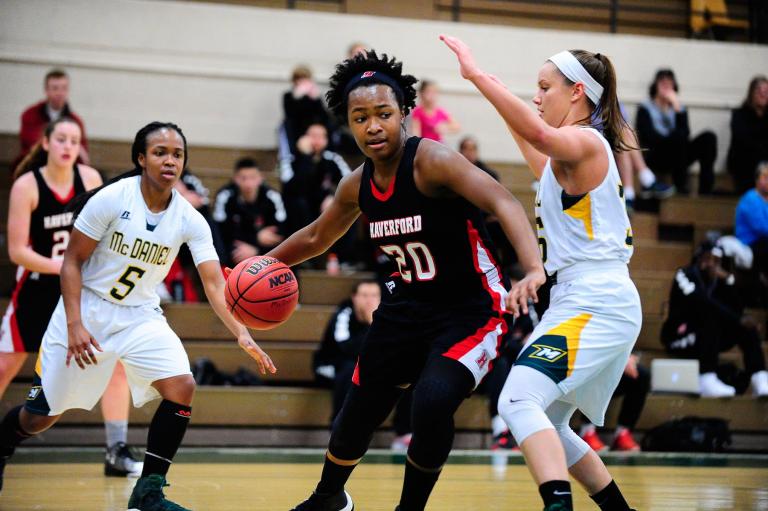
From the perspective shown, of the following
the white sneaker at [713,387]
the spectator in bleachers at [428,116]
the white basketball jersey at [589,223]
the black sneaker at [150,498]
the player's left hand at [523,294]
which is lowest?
the white sneaker at [713,387]

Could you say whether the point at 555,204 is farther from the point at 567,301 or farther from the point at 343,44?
the point at 343,44

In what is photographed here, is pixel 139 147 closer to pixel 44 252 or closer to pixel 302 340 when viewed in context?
pixel 44 252

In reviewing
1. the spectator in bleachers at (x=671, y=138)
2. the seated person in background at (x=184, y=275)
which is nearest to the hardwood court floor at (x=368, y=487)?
the seated person in background at (x=184, y=275)

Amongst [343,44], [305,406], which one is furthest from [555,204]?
[343,44]

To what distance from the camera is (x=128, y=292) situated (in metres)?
5.25

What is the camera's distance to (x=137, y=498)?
186 inches

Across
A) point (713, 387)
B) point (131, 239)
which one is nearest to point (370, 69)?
point (131, 239)

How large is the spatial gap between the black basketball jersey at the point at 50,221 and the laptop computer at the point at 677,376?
A: 17.0ft

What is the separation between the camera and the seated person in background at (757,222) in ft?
33.5

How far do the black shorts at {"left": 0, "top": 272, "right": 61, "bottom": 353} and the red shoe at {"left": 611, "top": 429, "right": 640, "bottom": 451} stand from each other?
453 cm

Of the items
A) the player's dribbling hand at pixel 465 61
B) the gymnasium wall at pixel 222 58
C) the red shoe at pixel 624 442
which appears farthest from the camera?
the gymnasium wall at pixel 222 58

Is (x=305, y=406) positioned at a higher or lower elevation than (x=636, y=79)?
lower

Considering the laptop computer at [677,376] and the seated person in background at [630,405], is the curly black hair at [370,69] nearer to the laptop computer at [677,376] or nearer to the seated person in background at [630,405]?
the seated person in background at [630,405]

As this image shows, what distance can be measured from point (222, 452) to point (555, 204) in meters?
4.34
